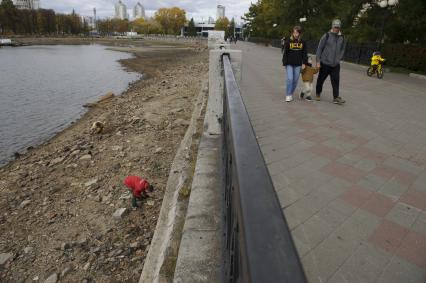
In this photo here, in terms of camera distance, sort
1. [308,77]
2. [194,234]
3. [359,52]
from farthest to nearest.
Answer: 1. [359,52]
2. [308,77]
3. [194,234]

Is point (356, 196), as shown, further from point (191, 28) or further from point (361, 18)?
point (191, 28)

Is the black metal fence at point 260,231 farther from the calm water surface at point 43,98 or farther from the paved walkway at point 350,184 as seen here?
the calm water surface at point 43,98

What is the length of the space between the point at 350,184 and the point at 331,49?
15.8ft

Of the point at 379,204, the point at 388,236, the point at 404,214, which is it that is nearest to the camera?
the point at 388,236

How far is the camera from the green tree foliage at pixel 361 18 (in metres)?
16.7

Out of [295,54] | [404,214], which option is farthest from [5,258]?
[295,54]

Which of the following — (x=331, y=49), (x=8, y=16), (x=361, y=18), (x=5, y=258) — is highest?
(x=8, y=16)

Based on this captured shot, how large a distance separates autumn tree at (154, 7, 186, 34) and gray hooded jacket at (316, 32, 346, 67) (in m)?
133

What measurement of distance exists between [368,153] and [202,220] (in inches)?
130

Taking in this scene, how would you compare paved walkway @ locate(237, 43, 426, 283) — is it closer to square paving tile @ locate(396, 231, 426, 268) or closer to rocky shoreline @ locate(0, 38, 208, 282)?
square paving tile @ locate(396, 231, 426, 268)

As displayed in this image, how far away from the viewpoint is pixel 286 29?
3919 cm

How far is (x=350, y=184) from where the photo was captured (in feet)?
12.5

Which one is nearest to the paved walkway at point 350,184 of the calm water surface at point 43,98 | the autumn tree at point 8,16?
the calm water surface at point 43,98

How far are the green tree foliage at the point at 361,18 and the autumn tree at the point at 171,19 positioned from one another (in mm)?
99354
